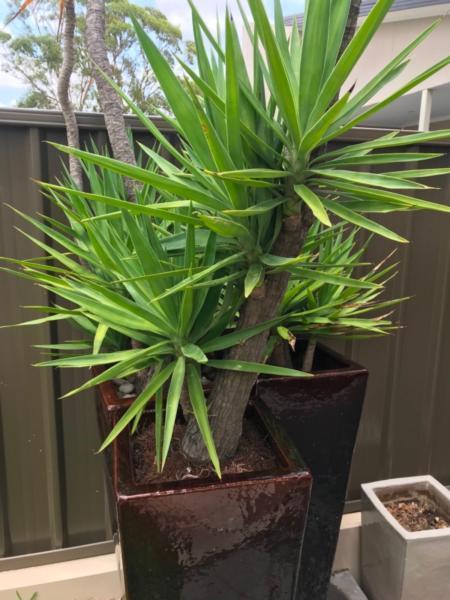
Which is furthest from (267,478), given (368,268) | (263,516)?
(368,268)

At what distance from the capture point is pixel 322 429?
110 cm

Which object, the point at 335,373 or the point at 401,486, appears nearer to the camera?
the point at 335,373

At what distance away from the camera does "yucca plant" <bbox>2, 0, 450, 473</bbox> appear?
563mm

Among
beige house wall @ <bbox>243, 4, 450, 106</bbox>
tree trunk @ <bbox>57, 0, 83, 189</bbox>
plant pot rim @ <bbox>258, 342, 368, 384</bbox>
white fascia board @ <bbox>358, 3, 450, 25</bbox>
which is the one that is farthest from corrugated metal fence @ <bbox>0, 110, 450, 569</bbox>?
white fascia board @ <bbox>358, 3, 450, 25</bbox>

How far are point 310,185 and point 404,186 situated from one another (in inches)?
5.1

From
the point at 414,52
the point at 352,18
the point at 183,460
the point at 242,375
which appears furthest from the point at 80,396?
the point at 414,52

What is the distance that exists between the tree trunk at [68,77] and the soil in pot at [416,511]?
1342 mm

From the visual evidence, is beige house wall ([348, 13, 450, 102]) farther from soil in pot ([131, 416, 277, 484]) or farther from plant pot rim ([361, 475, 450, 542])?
soil in pot ([131, 416, 277, 484])

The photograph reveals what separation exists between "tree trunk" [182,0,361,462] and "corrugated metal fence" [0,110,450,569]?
26.6 inches

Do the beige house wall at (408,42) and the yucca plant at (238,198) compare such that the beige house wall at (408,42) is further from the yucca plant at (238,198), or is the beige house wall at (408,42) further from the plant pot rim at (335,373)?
the yucca plant at (238,198)

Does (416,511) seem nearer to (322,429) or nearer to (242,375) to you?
(322,429)

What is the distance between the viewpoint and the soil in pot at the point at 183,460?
77cm

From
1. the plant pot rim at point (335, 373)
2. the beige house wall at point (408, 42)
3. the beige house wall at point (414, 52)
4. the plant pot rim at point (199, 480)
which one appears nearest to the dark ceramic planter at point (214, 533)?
the plant pot rim at point (199, 480)

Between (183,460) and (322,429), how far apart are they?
43 centimetres
